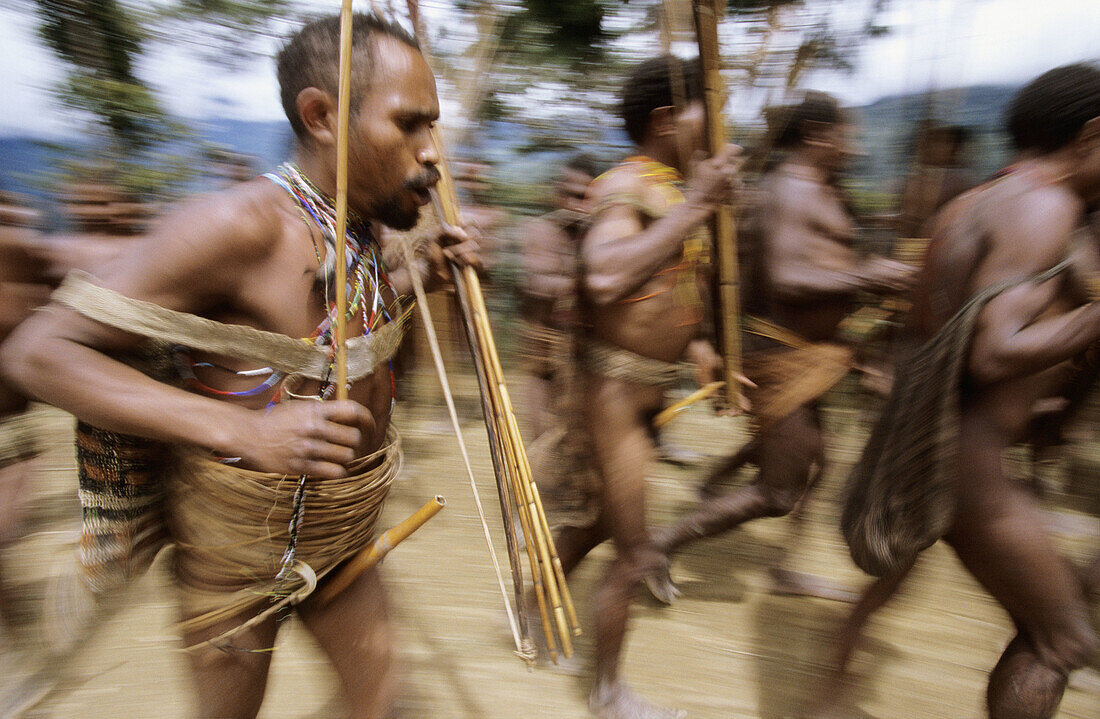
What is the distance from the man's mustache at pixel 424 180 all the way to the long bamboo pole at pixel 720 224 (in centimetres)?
97

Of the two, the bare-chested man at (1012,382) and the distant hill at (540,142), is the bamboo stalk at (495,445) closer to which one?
the distant hill at (540,142)

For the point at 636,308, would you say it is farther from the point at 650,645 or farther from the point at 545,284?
the point at 545,284

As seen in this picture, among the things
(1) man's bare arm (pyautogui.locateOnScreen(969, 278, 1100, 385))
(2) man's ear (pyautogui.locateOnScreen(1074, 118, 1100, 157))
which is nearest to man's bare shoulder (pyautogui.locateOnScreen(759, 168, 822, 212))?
(2) man's ear (pyautogui.locateOnScreen(1074, 118, 1100, 157))

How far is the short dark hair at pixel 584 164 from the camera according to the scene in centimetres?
412

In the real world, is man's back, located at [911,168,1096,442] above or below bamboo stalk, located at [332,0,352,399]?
below

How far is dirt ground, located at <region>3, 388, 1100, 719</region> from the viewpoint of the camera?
2598 mm

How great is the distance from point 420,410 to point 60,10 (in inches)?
239

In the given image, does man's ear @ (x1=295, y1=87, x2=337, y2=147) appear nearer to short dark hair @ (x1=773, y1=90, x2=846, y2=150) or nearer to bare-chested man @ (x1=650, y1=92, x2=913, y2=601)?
bare-chested man @ (x1=650, y1=92, x2=913, y2=601)

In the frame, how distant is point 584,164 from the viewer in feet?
13.7

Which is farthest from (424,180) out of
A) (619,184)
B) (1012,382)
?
(1012,382)

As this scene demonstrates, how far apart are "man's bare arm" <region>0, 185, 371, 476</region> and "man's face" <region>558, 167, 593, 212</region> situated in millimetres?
2800

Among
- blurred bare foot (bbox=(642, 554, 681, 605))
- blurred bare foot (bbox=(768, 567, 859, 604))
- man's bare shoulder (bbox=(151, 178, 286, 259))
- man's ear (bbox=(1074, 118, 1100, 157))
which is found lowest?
blurred bare foot (bbox=(768, 567, 859, 604))

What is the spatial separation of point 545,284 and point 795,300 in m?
1.37

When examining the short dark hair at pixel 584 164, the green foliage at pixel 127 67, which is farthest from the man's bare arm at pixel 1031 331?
the green foliage at pixel 127 67
